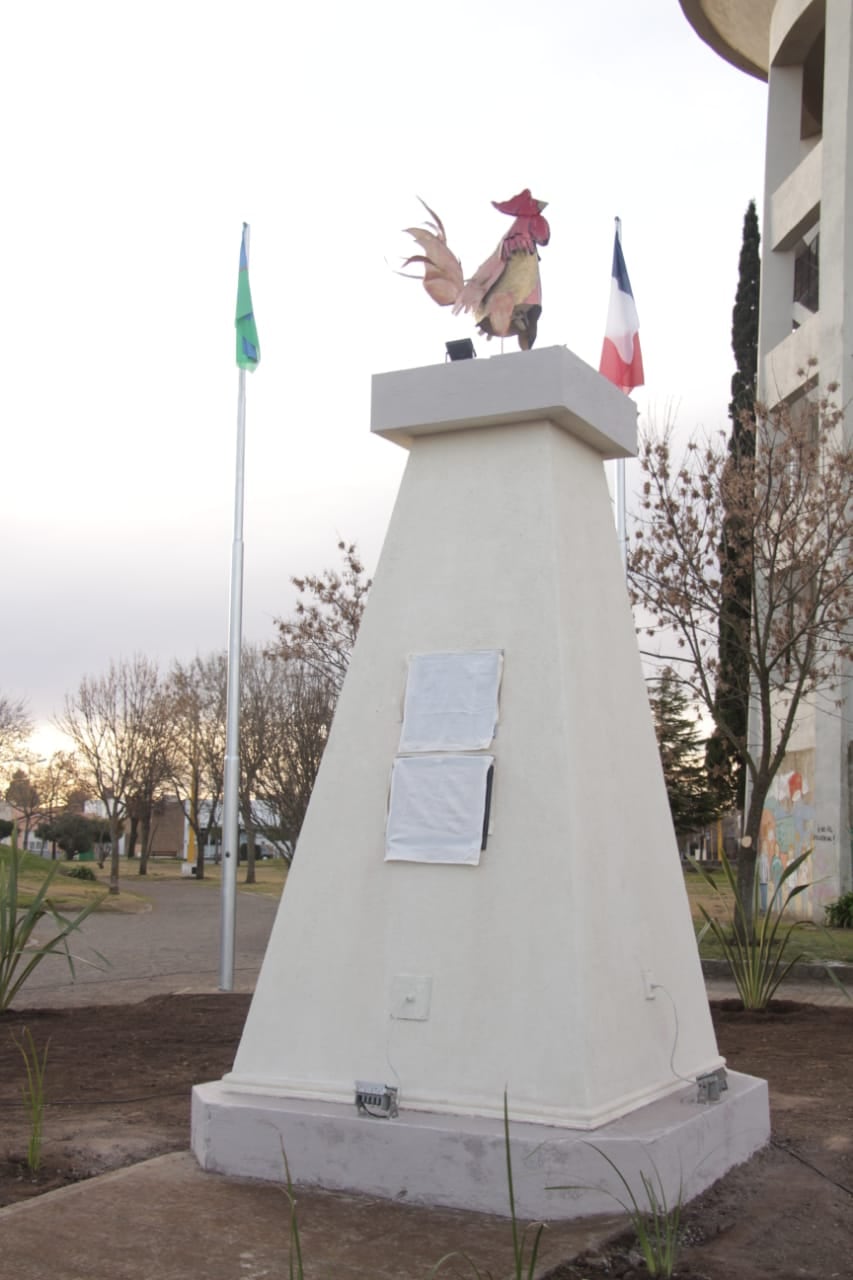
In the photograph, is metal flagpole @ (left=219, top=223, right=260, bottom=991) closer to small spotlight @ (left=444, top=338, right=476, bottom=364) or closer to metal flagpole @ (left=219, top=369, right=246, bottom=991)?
metal flagpole @ (left=219, top=369, right=246, bottom=991)

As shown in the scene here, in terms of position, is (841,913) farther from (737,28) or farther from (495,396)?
(737,28)

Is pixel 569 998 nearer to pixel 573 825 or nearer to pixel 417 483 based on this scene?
pixel 573 825

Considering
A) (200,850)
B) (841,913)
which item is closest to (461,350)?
(841,913)

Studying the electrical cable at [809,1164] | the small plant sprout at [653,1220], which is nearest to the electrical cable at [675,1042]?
the electrical cable at [809,1164]

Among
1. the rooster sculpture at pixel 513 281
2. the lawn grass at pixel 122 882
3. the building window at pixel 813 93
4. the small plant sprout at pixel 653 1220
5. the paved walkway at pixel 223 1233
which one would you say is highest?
the building window at pixel 813 93

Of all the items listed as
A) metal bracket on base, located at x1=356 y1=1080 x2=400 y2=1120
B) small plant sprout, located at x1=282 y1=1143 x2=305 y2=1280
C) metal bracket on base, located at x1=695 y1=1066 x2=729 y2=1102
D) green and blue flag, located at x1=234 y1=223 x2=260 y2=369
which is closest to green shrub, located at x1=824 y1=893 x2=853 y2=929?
green and blue flag, located at x1=234 y1=223 x2=260 y2=369

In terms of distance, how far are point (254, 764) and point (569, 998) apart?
31.9 metres

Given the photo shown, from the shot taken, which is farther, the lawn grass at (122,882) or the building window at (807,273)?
the lawn grass at (122,882)

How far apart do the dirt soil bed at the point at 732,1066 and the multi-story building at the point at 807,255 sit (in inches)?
403

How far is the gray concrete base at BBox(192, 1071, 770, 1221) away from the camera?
14.8 feet

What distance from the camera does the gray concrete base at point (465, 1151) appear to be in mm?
4523

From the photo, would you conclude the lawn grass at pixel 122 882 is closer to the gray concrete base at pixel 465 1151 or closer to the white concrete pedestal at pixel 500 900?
the white concrete pedestal at pixel 500 900

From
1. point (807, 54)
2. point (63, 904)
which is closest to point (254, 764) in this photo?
point (63, 904)

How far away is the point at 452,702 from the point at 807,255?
22442 millimetres
